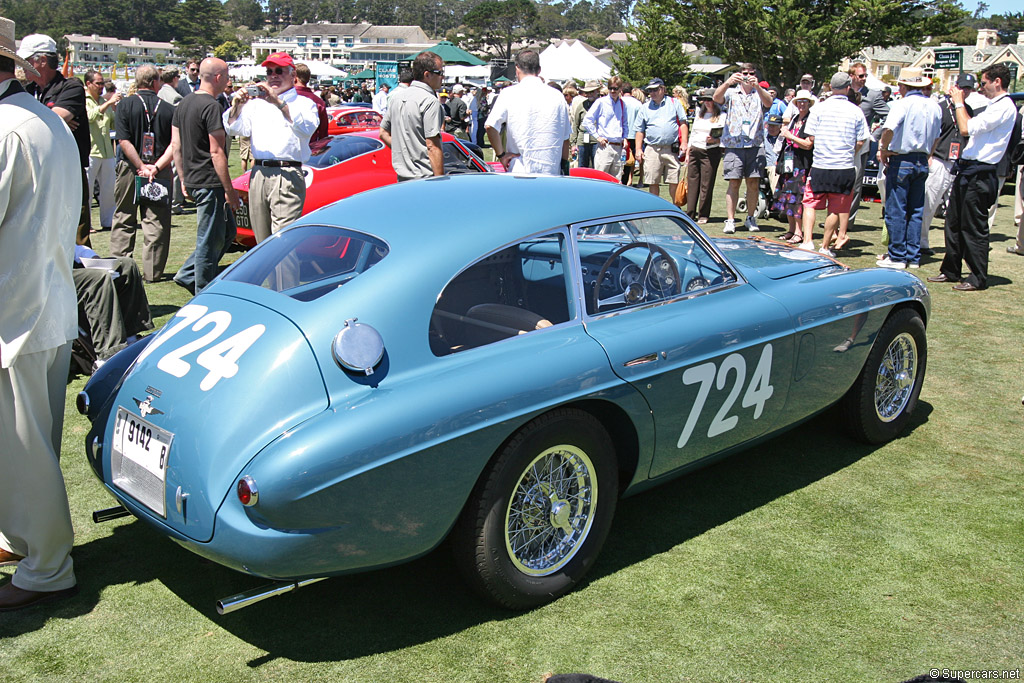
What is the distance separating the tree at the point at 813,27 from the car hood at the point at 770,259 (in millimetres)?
44099

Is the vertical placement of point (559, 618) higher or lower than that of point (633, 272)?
lower

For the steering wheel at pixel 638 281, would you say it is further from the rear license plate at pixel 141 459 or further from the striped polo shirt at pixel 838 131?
the striped polo shirt at pixel 838 131

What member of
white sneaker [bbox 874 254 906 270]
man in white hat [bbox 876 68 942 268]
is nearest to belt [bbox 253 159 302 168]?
man in white hat [bbox 876 68 942 268]

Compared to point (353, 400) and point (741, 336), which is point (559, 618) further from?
point (741, 336)

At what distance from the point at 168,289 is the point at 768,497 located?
19.9 feet

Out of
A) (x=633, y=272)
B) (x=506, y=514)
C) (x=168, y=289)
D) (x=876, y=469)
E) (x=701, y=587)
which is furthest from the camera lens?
(x=168, y=289)

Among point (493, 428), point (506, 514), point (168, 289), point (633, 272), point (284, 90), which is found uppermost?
point (284, 90)

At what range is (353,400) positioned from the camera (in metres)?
2.83

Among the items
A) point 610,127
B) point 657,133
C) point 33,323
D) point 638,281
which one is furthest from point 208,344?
point 657,133

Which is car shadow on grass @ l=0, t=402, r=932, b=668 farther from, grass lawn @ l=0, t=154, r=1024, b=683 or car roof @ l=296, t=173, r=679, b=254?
car roof @ l=296, t=173, r=679, b=254

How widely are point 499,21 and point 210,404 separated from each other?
656 feet

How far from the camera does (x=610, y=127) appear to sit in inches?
473

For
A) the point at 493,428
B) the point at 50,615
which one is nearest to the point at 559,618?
the point at 493,428

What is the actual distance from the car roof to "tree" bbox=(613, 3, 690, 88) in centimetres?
4991
